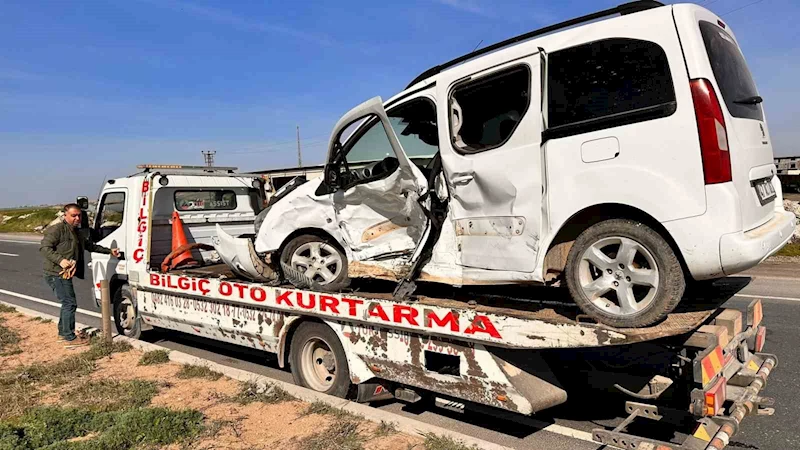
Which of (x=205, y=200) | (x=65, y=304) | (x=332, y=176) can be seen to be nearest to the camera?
(x=332, y=176)

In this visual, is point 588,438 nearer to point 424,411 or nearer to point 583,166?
point 424,411

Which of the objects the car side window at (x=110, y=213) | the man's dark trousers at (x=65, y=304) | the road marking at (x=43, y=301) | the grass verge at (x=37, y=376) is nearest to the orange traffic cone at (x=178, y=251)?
the car side window at (x=110, y=213)

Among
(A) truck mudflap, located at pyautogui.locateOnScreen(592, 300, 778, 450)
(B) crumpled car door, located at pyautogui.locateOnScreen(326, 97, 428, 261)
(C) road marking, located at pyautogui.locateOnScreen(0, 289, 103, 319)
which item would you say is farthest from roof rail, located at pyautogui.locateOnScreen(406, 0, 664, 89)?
(C) road marking, located at pyautogui.locateOnScreen(0, 289, 103, 319)

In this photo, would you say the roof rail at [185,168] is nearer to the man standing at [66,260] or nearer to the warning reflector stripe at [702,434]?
the man standing at [66,260]

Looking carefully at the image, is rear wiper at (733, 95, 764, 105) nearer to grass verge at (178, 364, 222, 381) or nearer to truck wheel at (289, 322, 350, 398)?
truck wheel at (289, 322, 350, 398)

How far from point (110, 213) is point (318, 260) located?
3.90 m

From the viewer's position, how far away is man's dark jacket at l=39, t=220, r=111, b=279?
735 centimetres

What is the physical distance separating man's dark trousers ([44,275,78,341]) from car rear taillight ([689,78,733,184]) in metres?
7.40

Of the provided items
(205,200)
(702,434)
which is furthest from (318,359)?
(205,200)

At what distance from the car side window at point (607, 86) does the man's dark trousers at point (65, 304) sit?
656cm

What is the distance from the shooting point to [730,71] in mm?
3701

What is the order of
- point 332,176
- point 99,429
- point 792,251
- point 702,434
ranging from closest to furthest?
point 702,434
point 99,429
point 332,176
point 792,251

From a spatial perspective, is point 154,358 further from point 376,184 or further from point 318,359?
point 376,184

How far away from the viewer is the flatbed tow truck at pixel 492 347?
3455mm
